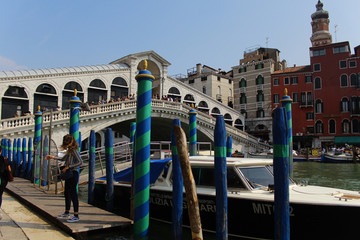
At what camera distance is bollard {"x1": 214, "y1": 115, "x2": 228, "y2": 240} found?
3918 mm

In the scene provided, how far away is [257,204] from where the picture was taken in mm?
4676

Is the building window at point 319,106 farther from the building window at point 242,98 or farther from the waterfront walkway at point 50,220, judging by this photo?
the waterfront walkway at point 50,220

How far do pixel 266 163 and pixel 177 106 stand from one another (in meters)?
18.3

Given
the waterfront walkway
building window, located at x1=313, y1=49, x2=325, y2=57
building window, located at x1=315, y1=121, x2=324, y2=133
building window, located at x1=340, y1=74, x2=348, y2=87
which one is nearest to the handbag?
the waterfront walkway

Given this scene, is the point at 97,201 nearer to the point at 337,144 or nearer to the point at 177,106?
the point at 177,106

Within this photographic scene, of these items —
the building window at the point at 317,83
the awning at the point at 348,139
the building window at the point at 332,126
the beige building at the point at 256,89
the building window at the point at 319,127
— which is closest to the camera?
the awning at the point at 348,139

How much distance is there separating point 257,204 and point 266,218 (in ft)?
0.80

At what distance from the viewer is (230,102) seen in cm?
3759

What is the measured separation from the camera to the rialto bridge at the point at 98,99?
17.9m

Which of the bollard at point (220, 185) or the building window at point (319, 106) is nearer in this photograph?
the bollard at point (220, 185)

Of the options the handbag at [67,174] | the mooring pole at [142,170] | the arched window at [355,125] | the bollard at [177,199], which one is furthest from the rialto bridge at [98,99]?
the bollard at [177,199]

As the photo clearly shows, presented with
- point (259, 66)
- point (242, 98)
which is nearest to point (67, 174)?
point (259, 66)

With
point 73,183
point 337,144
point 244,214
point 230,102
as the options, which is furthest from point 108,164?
point 230,102

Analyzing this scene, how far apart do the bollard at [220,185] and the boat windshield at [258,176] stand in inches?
49.5
